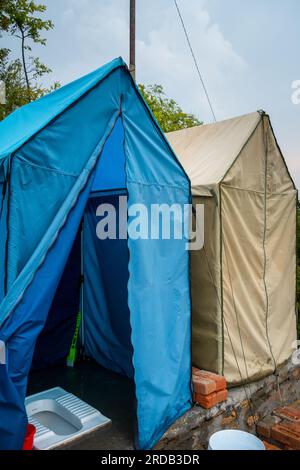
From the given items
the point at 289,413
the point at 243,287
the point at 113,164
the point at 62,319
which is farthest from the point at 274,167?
the point at 62,319

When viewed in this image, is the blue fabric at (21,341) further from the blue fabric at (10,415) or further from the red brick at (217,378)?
the red brick at (217,378)

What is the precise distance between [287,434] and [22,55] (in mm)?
11048

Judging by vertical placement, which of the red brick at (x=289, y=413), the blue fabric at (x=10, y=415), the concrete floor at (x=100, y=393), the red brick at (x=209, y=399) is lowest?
the red brick at (x=289, y=413)

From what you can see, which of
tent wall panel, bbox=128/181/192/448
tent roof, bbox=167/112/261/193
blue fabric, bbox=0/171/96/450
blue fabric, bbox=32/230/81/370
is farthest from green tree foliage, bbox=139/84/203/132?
blue fabric, bbox=0/171/96/450

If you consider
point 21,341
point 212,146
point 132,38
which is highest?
point 132,38

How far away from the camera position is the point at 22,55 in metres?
10.2

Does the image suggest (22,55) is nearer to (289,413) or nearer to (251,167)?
(251,167)

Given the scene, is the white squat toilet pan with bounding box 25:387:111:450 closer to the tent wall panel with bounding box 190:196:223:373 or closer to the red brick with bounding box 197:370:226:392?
the red brick with bounding box 197:370:226:392

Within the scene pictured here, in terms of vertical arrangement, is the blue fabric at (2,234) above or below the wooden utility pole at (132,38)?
below

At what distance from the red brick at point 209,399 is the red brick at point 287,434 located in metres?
0.57

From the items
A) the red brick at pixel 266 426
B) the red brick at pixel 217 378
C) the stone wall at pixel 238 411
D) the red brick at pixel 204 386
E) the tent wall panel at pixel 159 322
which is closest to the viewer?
the tent wall panel at pixel 159 322

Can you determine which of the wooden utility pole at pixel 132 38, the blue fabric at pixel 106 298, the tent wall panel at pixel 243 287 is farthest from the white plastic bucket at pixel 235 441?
the wooden utility pole at pixel 132 38

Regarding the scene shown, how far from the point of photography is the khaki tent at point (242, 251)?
10.6 ft

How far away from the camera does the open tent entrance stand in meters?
3.53
